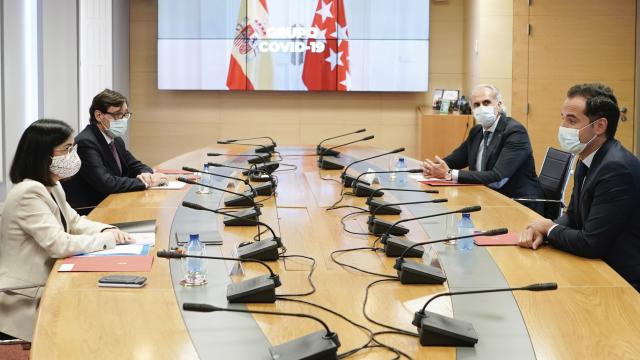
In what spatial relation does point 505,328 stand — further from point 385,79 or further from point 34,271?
point 385,79

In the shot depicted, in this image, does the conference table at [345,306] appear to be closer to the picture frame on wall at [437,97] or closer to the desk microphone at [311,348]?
the desk microphone at [311,348]

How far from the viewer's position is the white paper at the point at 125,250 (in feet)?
9.67

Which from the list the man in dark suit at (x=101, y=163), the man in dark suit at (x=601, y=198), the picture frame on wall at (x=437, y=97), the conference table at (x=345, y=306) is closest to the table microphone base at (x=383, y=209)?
the conference table at (x=345, y=306)

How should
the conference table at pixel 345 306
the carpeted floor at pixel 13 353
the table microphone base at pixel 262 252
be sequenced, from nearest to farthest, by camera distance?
the conference table at pixel 345 306 → the table microphone base at pixel 262 252 → the carpeted floor at pixel 13 353

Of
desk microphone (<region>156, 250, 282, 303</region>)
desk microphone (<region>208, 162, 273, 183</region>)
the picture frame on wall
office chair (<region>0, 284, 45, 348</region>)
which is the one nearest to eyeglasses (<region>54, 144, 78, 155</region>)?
office chair (<region>0, 284, 45, 348</region>)

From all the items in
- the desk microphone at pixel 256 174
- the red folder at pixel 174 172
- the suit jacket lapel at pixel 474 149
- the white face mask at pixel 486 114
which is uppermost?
the white face mask at pixel 486 114

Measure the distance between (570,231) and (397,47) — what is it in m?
5.78

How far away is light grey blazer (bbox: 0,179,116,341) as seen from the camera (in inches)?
116

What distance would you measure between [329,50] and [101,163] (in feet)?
14.4

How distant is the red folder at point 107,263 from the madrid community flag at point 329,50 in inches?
235

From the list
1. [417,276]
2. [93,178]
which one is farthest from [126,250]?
[93,178]

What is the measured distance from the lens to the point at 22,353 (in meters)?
4.02

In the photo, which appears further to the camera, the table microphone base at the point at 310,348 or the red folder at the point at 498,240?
the red folder at the point at 498,240

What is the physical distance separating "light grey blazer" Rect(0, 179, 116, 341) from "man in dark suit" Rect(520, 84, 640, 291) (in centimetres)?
168
